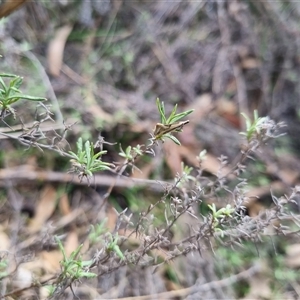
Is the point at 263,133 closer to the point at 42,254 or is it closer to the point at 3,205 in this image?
the point at 42,254

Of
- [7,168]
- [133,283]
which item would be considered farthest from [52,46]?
[133,283]

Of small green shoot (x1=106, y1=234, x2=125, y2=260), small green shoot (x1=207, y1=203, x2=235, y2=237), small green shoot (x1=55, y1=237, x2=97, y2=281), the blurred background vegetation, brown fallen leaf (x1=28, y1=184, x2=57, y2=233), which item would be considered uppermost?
the blurred background vegetation

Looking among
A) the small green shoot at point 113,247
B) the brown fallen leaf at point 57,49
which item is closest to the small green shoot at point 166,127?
the small green shoot at point 113,247

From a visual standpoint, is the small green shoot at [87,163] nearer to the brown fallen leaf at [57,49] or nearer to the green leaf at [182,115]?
the green leaf at [182,115]

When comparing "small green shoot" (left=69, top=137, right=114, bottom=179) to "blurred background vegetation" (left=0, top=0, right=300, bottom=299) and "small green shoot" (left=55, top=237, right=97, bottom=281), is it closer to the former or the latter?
"small green shoot" (left=55, top=237, right=97, bottom=281)

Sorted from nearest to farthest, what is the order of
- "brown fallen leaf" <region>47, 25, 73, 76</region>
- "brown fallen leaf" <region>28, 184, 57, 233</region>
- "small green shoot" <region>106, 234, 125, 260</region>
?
"small green shoot" <region>106, 234, 125, 260</region>, "brown fallen leaf" <region>28, 184, 57, 233</region>, "brown fallen leaf" <region>47, 25, 73, 76</region>

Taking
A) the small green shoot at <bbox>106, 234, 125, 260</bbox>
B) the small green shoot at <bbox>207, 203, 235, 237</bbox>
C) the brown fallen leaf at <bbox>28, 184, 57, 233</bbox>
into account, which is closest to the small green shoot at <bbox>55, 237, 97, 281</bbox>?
the small green shoot at <bbox>106, 234, 125, 260</bbox>
